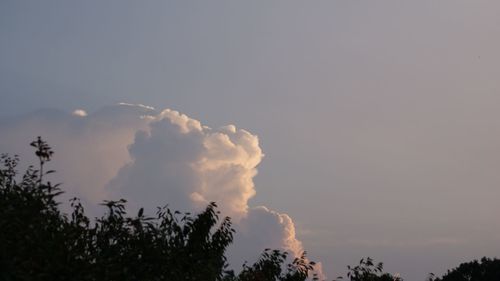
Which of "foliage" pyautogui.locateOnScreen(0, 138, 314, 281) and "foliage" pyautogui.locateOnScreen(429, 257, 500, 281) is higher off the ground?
"foliage" pyautogui.locateOnScreen(429, 257, 500, 281)

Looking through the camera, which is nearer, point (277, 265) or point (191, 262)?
point (191, 262)

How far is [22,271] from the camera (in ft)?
39.6

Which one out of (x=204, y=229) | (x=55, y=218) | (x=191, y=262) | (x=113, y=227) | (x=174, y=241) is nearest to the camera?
(x=55, y=218)

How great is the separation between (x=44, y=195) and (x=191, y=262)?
16.3 feet

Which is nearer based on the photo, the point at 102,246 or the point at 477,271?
the point at 102,246

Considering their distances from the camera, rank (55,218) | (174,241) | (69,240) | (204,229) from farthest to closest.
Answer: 1. (204,229)
2. (174,241)
3. (55,218)
4. (69,240)

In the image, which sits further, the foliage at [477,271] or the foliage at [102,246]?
the foliage at [477,271]

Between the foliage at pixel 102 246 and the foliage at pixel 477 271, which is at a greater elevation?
the foliage at pixel 477 271

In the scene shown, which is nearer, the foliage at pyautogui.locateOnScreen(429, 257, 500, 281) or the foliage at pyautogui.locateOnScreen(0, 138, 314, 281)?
the foliage at pyautogui.locateOnScreen(0, 138, 314, 281)

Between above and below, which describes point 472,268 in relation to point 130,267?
above

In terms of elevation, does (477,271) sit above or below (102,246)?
above

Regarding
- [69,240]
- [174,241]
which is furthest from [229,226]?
[69,240]

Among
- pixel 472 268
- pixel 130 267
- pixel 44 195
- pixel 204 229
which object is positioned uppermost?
pixel 472 268

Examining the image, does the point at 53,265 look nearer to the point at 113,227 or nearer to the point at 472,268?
the point at 113,227
